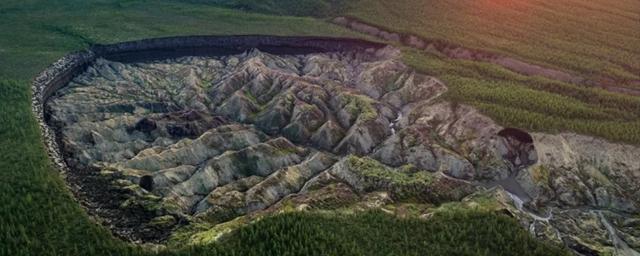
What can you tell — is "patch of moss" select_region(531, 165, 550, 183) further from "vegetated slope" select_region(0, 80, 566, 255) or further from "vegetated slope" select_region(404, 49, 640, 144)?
"vegetated slope" select_region(0, 80, 566, 255)

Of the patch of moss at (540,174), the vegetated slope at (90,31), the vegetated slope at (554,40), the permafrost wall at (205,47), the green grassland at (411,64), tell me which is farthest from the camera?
the permafrost wall at (205,47)

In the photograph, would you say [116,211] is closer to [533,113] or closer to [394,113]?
[394,113]

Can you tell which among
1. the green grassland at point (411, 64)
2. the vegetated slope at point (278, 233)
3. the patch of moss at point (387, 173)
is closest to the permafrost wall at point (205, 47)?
the green grassland at point (411, 64)

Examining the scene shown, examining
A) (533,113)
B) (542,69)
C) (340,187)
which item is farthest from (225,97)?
(542,69)

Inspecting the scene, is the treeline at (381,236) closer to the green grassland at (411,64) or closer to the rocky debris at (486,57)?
the green grassland at (411,64)

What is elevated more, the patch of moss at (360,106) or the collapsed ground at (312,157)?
the patch of moss at (360,106)

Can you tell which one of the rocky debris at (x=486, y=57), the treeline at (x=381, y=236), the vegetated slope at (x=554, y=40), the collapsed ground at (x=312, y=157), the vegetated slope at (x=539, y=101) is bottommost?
the collapsed ground at (x=312, y=157)

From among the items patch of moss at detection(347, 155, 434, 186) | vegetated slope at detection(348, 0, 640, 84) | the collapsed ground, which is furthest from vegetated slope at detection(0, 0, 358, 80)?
patch of moss at detection(347, 155, 434, 186)
